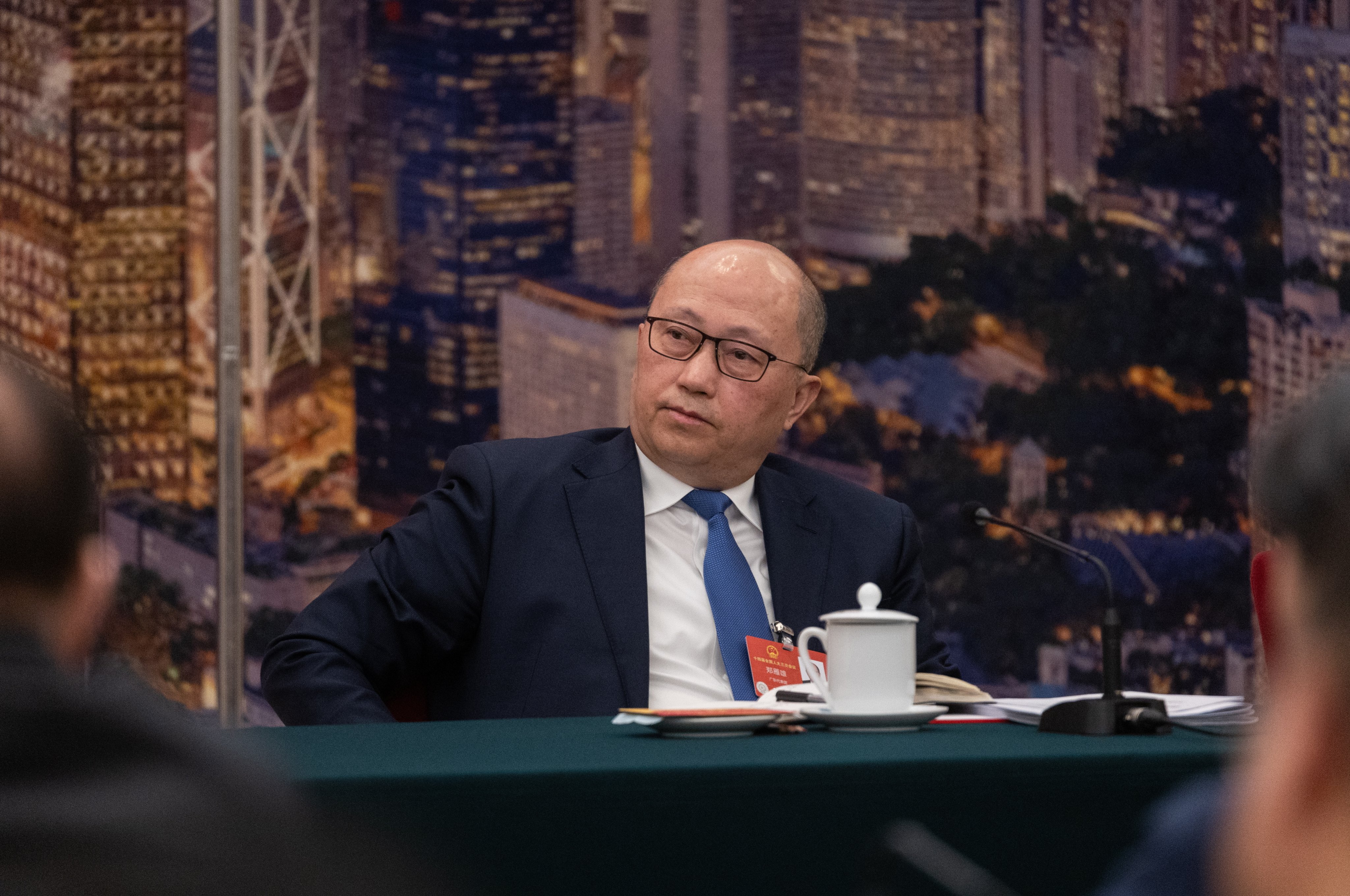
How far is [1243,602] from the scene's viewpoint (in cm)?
423

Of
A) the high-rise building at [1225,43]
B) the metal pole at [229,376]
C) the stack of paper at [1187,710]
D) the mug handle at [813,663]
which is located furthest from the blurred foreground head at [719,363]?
the high-rise building at [1225,43]

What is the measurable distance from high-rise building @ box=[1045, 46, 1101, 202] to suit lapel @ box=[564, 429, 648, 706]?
93.2 inches

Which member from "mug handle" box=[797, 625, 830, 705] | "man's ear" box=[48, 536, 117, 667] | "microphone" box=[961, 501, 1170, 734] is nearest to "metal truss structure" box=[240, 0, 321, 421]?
"mug handle" box=[797, 625, 830, 705]

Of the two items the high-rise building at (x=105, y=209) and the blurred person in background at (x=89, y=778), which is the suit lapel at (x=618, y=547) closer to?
the blurred person in background at (x=89, y=778)

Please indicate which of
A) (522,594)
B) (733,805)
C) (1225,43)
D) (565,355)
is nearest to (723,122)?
(565,355)

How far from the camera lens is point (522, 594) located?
2080 millimetres

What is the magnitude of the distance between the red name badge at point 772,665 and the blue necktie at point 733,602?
4 cm

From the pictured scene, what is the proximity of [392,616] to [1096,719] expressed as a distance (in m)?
1.02

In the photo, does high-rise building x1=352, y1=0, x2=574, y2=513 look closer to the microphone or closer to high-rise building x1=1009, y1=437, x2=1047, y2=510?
high-rise building x1=1009, y1=437, x2=1047, y2=510

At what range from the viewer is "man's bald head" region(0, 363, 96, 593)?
60 centimetres

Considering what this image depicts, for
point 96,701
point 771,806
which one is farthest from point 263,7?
point 96,701

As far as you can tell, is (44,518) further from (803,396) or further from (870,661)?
(803,396)

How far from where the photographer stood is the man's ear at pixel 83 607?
615mm

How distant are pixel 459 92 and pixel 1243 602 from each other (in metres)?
2.78
